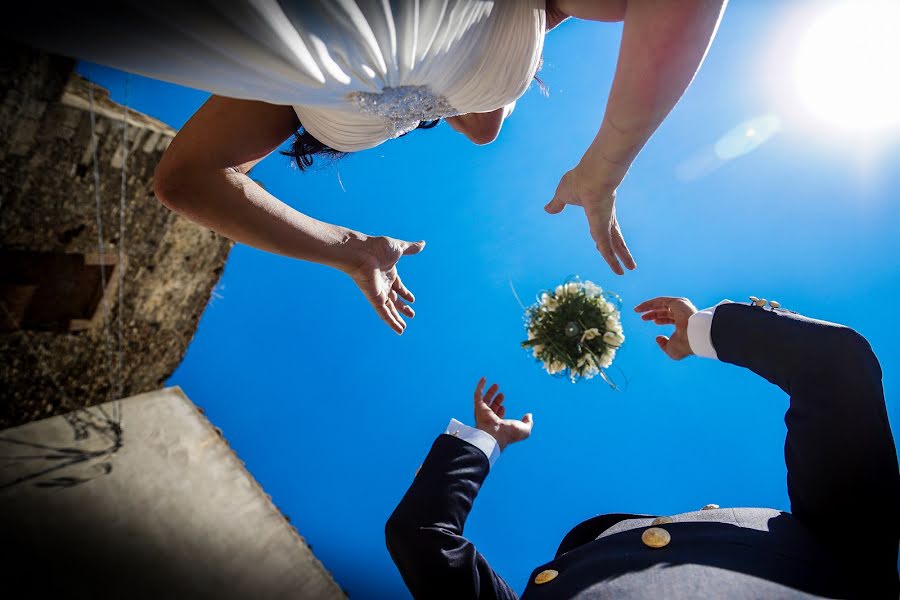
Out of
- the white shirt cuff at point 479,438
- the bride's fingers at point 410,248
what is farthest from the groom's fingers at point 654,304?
the bride's fingers at point 410,248

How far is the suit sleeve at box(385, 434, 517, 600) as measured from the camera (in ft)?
4.09

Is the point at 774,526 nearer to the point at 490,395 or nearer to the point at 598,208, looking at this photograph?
the point at 598,208

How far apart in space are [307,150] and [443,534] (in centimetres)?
131

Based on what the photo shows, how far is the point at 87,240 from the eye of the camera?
134 inches

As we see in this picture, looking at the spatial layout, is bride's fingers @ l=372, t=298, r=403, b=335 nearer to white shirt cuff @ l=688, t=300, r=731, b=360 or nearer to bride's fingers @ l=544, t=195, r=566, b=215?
bride's fingers @ l=544, t=195, r=566, b=215

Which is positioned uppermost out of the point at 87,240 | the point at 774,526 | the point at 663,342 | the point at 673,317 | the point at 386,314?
the point at 87,240

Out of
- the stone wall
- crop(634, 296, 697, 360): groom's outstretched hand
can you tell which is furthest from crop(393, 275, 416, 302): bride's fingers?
the stone wall

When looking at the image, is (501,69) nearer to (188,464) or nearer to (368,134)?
(368,134)

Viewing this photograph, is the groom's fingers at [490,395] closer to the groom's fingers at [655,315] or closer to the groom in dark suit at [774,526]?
the groom in dark suit at [774,526]

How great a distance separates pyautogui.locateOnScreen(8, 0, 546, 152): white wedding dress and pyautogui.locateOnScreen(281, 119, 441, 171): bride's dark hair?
0.21 m

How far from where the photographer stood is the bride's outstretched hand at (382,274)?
4.54 ft

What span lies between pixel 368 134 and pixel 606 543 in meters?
1.33

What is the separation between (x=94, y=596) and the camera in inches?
117

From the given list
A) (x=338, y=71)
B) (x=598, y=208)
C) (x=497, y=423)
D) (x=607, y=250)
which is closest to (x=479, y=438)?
(x=497, y=423)
